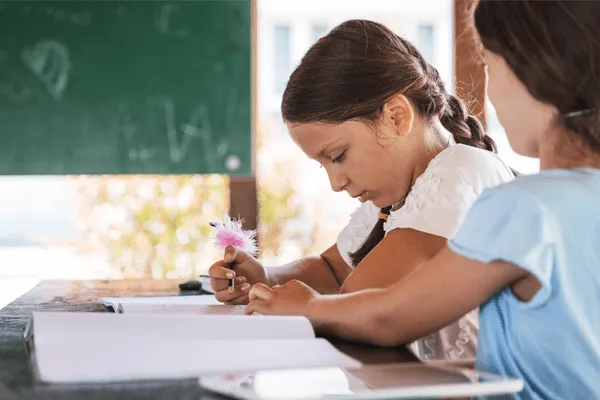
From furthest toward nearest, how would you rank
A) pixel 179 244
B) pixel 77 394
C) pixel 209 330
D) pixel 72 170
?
pixel 179 244 < pixel 72 170 < pixel 209 330 < pixel 77 394

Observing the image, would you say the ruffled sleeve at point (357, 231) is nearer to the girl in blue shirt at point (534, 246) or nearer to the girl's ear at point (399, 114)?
the girl's ear at point (399, 114)

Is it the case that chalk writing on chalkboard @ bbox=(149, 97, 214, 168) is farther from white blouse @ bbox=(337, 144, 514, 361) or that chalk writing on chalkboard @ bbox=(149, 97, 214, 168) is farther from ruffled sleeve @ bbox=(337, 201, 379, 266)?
white blouse @ bbox=(337, 144, 514, 361)

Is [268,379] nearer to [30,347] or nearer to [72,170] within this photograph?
[30,347]

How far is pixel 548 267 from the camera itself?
905 mm

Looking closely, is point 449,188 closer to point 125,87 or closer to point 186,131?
point 186,131

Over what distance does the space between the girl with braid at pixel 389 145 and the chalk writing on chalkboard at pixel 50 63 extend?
2.66m

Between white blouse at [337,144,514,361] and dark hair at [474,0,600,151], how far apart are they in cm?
40

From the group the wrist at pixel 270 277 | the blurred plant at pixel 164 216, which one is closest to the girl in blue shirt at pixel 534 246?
the wrist at pixel 270 277

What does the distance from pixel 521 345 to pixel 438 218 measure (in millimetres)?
425

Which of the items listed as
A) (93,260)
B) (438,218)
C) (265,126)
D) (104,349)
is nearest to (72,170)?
(93,260)

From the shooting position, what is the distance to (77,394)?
780mm

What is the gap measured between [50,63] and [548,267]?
3565 mm

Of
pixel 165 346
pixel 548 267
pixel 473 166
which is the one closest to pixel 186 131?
pixel 473 166

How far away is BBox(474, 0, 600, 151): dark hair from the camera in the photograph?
959 mm
